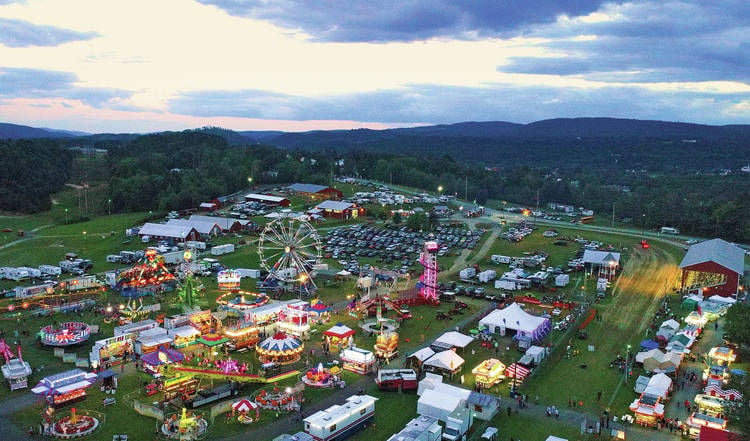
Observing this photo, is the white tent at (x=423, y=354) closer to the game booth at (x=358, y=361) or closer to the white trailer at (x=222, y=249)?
the game booth at (x=358, y=361)

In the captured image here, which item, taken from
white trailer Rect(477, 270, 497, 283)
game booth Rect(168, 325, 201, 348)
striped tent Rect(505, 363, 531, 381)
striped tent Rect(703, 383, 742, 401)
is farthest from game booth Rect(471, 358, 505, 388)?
white trailer Rect(477, 270, 497, 283)

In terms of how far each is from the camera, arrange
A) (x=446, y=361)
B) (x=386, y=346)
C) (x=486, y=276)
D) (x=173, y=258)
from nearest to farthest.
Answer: (x=446, y=361)
(x=386, y=346)
(x=486, y=276)
(x=173, y=258)

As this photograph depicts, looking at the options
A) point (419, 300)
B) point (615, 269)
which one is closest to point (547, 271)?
point (615, 269)

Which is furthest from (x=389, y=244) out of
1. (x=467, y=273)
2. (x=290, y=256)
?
(x=290, y=256)

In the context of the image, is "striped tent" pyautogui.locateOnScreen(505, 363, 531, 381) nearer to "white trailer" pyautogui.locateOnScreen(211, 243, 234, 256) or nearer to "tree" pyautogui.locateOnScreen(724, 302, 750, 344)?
"tree" pyautogui.locateOnScreen(724, 302, 750, 344)

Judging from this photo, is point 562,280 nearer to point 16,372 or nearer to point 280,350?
point 280,350
